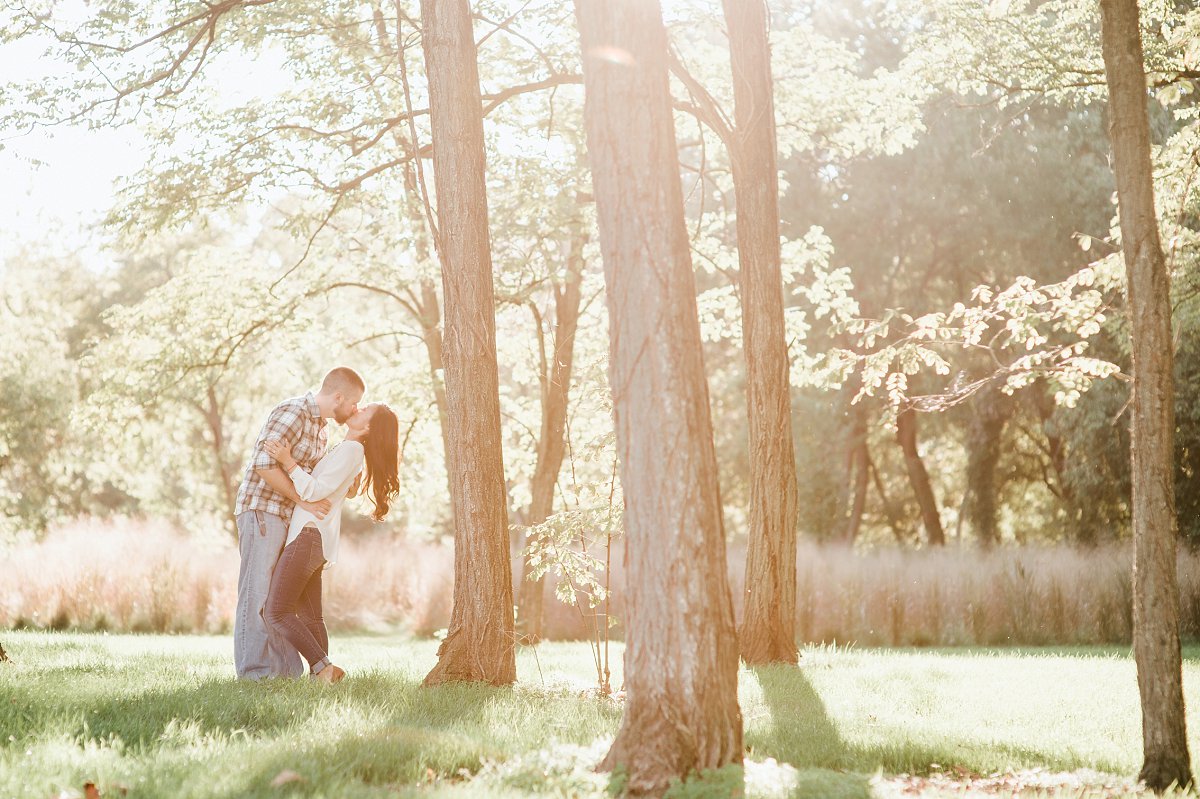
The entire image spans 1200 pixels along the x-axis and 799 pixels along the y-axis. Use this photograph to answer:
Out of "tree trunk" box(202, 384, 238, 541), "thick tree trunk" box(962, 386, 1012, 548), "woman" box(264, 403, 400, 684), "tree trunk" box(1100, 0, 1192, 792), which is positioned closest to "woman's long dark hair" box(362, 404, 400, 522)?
"woman" box(264, 403, 400, 684)

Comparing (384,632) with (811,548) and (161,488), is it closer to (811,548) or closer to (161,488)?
(811,548)

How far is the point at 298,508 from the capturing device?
738cm

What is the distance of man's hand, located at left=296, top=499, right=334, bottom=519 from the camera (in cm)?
730

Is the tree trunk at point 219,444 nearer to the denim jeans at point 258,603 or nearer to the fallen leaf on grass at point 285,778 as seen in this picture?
the denim jeans at point 258,603

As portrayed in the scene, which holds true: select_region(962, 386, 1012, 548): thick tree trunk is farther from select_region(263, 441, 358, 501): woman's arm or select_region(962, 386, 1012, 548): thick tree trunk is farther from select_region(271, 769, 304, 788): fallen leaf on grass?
select_region(271, 769, 304, 788): fallen leaf on grass

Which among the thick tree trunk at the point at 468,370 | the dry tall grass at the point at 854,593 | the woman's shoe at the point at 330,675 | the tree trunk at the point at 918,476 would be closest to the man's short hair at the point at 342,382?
the thick tree trunk at the point at 468,370

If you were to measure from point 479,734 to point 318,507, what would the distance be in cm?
243

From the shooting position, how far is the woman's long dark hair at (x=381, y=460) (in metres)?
7.55

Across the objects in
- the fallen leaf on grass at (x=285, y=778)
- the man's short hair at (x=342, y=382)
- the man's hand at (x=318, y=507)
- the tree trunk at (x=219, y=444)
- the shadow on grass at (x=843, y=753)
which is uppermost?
the tree trunk at (x=219, y=444)

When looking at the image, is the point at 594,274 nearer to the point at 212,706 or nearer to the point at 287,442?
the point at 287,442

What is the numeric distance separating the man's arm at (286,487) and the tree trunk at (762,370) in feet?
14.3

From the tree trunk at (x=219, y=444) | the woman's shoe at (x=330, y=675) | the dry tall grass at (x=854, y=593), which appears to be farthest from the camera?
the tree trunk at (x=219, y=444)

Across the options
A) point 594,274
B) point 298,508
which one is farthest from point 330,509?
point 594,274

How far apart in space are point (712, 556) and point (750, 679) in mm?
4299
